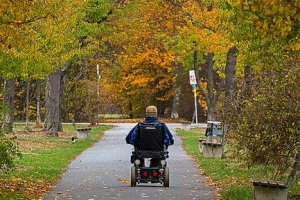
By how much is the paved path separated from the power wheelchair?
0.79ft

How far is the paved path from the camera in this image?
14612 mm

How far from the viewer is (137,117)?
7500 cm

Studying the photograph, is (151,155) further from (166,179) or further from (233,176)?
(233,176)

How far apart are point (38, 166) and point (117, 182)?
4544mm

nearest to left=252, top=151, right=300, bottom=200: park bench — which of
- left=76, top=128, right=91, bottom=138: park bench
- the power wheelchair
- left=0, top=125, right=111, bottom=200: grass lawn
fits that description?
the power wheelchair

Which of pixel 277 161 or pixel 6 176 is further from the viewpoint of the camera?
pixel 6 176

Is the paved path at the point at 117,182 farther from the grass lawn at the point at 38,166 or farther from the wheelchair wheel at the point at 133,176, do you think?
the grass lawn at the point at 38,166

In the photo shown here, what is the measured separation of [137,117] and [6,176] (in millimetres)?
57425

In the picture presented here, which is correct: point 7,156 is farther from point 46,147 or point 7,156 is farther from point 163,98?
point 163,98

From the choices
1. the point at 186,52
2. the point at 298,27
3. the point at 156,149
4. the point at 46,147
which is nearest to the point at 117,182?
the point at 156,149

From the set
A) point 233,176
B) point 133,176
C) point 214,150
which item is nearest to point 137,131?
point 133,176

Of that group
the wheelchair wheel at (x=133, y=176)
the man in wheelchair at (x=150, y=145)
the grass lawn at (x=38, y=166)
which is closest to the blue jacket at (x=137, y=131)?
the man in wheelchair at (x=150, y=145)

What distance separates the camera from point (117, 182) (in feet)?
57.2

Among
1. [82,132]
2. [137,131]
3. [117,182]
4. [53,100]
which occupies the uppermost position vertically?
[53,100]
